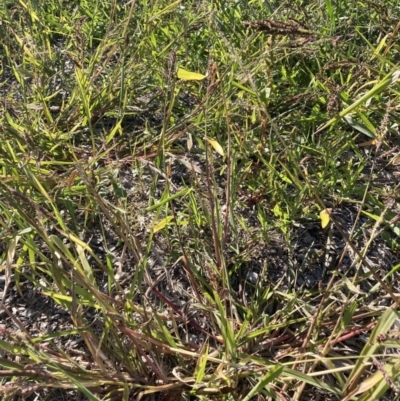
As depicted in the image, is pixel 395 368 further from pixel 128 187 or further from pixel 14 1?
pixel 14 1

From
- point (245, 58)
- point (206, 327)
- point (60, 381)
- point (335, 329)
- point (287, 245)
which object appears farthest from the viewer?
point (245, 58)

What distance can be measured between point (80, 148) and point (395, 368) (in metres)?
1.09

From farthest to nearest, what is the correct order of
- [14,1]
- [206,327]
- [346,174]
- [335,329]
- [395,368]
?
[14,1], [346,174], [206,327], [335,329], [395,368]

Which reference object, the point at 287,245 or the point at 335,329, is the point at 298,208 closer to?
the point at 287,245

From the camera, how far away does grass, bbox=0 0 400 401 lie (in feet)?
3.41

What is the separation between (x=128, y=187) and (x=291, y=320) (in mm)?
610

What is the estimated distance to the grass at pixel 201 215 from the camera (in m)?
1.04

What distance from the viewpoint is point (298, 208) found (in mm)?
1409

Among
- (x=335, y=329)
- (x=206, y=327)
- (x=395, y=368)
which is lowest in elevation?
(x=206, y=327)

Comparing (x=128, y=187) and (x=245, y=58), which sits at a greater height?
(x=245, y=58)

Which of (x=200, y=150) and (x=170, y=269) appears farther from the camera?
(x=200, y=150)

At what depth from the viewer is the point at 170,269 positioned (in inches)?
52.4

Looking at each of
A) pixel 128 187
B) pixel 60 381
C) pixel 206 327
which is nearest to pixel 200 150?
pixel 128 187

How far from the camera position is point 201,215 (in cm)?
137
